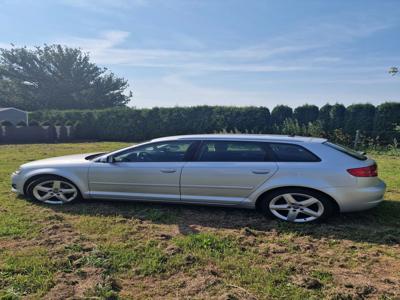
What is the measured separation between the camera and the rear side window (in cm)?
509

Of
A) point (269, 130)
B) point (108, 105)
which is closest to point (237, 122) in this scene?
point (269, 130)

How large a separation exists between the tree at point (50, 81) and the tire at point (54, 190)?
39.5 meters

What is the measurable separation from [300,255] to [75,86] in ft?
144

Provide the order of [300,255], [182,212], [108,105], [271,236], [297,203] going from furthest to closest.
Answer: [108,105] < [182,212] < [297,203] < [271,236] < [300,255]

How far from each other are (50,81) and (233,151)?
43.5m

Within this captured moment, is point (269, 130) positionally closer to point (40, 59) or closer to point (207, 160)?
point (207, 160)

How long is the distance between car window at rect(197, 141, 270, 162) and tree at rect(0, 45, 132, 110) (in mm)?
40875

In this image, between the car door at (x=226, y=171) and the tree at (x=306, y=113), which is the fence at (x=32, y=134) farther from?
the car door at (x=226, y=171)

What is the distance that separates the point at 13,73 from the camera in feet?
142

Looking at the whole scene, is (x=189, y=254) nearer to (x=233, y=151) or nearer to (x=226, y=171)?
(x=226, y=171)

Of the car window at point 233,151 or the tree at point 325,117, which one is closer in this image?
the car window at point 233,151

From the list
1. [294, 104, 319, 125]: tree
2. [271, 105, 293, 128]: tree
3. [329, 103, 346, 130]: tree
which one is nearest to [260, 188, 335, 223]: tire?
[329, 103, 346, 130]: tree

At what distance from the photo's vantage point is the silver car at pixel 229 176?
497cm

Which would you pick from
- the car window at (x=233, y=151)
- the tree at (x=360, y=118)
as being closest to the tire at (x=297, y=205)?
the car window at (x=233, y=151)
